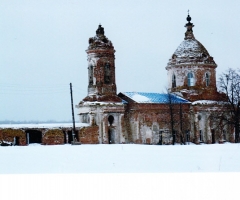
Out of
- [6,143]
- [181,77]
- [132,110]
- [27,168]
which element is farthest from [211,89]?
[27,168]

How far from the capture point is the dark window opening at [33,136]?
14773mm

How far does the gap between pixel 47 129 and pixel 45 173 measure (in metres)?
9.22

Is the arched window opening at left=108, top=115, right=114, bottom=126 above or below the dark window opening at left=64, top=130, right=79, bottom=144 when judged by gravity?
above

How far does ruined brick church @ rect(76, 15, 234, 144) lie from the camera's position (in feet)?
51.3

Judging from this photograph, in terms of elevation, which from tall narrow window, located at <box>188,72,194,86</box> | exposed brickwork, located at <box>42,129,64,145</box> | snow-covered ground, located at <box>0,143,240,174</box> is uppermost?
tall narrow window, located at <box>188,72,194,86</box>

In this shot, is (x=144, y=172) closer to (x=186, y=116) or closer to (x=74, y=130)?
(x=74, y=130)

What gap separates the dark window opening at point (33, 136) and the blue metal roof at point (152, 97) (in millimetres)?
3570

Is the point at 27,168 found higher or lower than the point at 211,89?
lower

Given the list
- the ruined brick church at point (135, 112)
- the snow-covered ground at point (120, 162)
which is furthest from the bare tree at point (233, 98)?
the snow-covered ground at point (120, 162)

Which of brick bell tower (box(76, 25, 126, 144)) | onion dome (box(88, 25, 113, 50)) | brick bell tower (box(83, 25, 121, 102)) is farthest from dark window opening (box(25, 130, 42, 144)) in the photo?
onion dome (box(88, 25, 113, 50))

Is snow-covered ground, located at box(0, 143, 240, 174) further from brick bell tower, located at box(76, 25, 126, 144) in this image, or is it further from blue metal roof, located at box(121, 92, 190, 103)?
blue metal roof, located at box(121, 92, 190, 103)

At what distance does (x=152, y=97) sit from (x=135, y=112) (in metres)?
1.08

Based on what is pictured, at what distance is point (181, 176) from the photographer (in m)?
5.83

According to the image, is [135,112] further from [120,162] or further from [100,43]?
[120,162]
